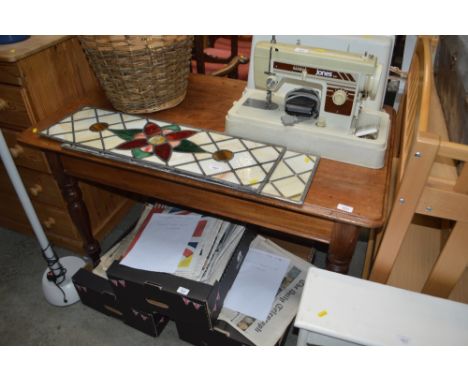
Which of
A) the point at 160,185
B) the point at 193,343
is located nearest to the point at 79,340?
the point at 193,343

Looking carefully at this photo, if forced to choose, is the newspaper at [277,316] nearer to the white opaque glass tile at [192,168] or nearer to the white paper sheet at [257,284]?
the white paper sheet at [257,284]

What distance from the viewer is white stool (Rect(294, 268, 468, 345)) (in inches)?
38.8

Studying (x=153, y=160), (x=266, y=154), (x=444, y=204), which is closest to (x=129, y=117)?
(x=153, y=160)

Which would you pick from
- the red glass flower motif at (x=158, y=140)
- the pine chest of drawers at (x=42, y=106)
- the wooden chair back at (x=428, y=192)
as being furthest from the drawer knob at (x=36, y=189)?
the wooden chair back at (x=428, y=192)

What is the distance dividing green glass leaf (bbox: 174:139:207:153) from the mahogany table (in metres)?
0.10

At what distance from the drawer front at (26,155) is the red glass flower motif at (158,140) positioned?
549 millimetres

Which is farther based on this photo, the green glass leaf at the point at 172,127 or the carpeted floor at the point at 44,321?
the carpeted floor at the point at 44,321

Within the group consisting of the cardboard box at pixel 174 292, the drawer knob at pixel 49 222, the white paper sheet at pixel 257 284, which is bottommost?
the drawer knob at pixel 49 222

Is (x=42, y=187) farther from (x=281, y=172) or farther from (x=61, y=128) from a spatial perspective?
(x=281, y=172)

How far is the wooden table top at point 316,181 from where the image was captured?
988mm

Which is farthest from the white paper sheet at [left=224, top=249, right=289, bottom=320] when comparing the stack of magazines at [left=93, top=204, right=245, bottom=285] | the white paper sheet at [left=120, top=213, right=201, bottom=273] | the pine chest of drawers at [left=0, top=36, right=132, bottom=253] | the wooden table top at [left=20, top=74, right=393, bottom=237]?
the pine chest of drawers at [left=0, top=36, right=132, bottom=253]

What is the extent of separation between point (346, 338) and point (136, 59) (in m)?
0.96

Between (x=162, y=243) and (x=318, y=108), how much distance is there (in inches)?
28.8

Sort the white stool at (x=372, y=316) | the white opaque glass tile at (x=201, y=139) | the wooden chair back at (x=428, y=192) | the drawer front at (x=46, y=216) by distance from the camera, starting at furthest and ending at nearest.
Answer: the drawer front at (x=46, y=216), the white opaque glass tile at (x=201, y=139), the white stool at (x=372, y=316), the wooden chair back at (x=428, y=192)
